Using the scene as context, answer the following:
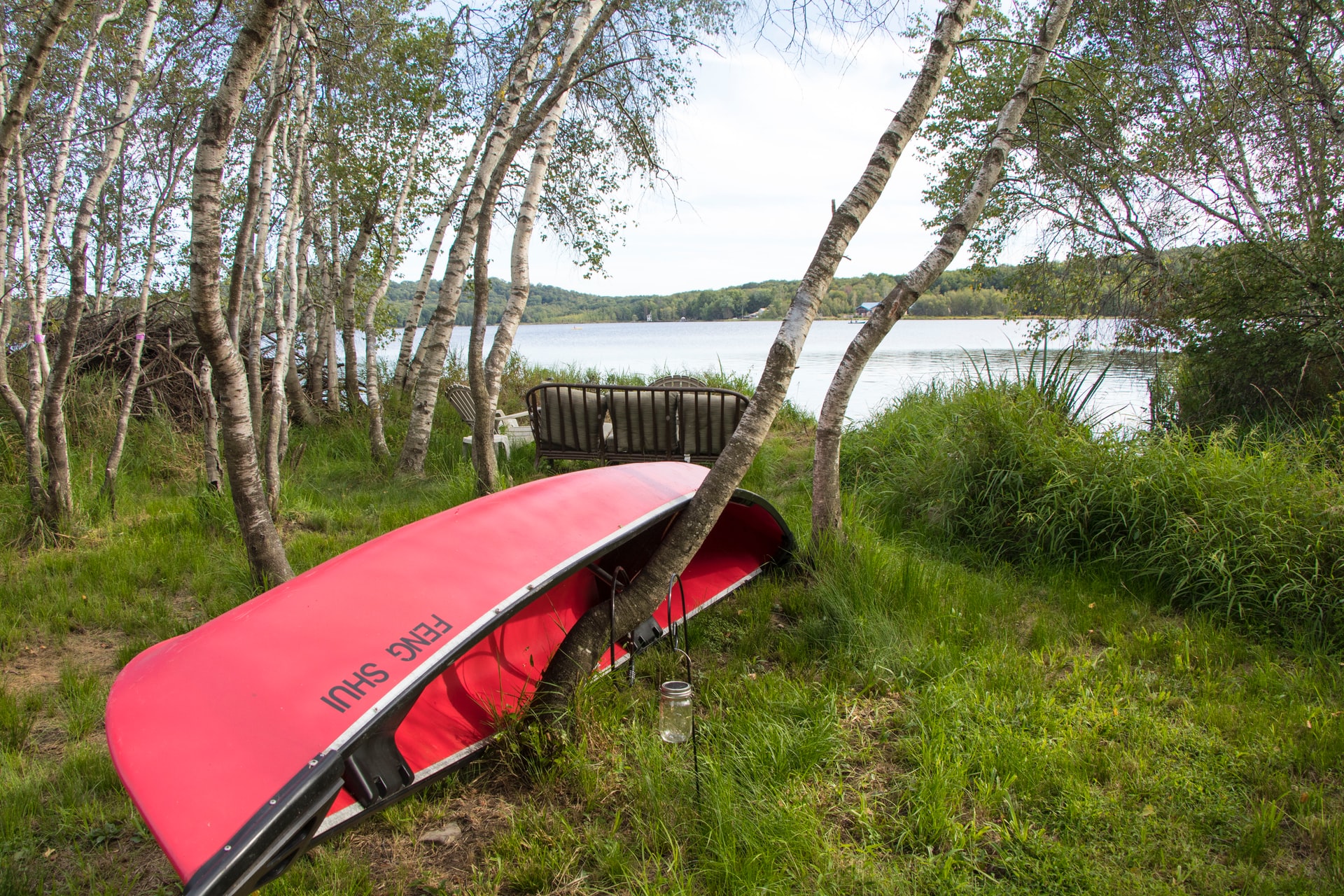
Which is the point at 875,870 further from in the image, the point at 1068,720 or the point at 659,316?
the point at 659,316

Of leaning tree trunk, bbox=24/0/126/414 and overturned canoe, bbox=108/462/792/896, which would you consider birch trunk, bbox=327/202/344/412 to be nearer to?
leaning tree trunk, bbox=24/0/126/414

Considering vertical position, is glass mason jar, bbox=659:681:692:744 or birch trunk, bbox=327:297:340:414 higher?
birch trunk, bbox=327:297:340:414

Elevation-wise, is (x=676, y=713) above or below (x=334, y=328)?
below

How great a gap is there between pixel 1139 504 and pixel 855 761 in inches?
109

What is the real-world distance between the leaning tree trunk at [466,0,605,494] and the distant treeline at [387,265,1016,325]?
2.00 meters

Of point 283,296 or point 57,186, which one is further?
point 283,296

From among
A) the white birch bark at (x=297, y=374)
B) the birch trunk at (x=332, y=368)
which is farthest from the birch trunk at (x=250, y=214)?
the birch trunk at (x=332, y=368)

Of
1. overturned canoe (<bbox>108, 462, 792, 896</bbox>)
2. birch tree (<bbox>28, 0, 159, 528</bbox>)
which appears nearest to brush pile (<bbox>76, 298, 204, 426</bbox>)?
birch tree (<bbox>28, 0, 159, 528</bbox>)

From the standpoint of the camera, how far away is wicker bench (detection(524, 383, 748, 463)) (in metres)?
6.32

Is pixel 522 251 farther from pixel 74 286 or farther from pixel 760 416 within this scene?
pixel 760 416

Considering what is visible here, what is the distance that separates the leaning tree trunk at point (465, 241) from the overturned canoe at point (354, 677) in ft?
10.2

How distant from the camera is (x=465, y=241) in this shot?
6.52 m

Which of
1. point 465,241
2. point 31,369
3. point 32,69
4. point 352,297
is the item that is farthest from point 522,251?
point 352,297

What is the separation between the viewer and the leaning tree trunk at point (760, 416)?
8.84ft
